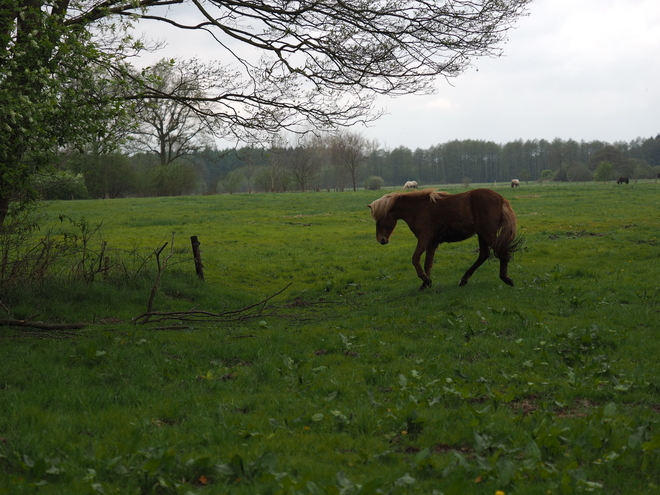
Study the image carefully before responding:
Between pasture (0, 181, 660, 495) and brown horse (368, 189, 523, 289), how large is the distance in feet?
2.79

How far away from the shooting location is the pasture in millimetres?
4121

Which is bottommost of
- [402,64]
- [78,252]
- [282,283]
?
[282,283]

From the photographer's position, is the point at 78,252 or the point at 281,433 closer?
the point at 281,433

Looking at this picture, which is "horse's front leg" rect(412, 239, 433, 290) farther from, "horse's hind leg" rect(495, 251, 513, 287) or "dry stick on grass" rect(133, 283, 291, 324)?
"dry stick on grass" rect(133, 283, 291, 324)

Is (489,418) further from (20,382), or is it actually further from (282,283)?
(282,283)

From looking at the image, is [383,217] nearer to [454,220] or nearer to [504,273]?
[454,220]

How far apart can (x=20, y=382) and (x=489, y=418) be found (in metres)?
5.33

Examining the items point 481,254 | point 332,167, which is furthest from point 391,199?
point 332,167

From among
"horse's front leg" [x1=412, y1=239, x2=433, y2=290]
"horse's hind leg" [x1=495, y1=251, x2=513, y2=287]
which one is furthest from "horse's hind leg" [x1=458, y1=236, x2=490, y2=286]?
"horse's front leg" [x1=412, y1=239, x2=433, y2=290]

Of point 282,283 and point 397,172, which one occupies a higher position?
point 397,172

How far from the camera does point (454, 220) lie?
12078 mm

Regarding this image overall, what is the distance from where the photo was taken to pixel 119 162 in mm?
55844

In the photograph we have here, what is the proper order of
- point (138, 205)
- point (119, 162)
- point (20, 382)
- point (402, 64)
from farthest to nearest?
point (119, 162) < point (138, 205) < point (402, 64) < point (20, 382)

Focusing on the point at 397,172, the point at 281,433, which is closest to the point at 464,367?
the point at 281,433
